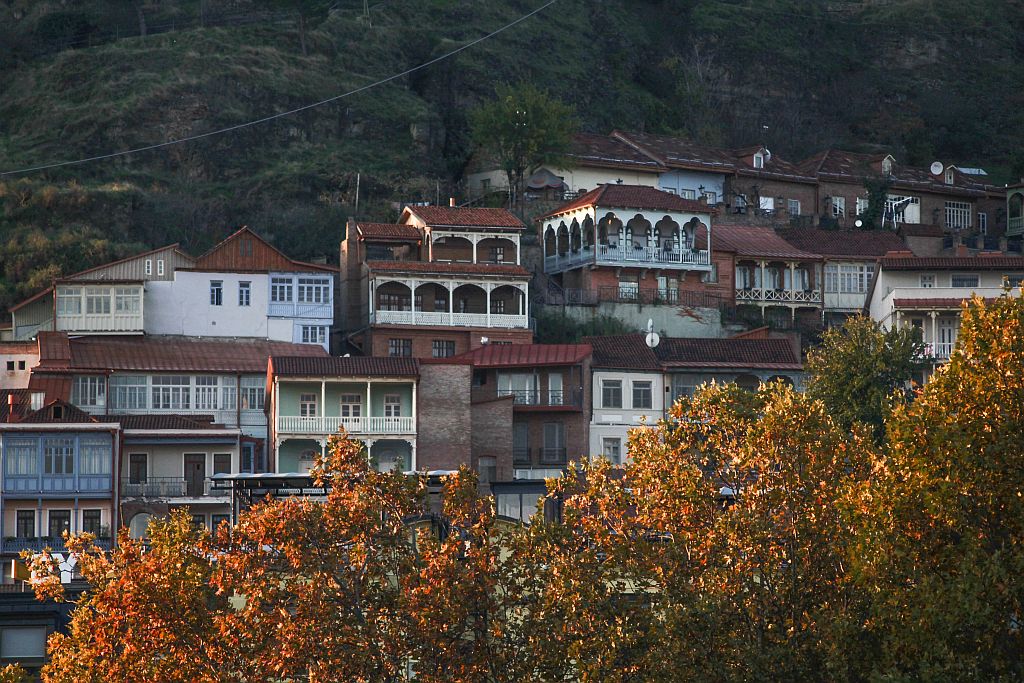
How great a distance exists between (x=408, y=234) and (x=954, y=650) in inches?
1833

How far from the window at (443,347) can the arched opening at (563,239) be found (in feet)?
35.2

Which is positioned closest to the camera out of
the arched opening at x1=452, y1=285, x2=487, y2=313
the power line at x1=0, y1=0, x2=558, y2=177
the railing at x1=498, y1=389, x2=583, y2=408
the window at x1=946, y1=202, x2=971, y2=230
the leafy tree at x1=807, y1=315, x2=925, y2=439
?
the leafy tree at x1=807, y1=315, x2=925, y2=439

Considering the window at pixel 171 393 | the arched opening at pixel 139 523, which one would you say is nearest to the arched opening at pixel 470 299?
the window at pixel 171 393

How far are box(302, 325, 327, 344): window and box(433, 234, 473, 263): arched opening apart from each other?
627 centimetres

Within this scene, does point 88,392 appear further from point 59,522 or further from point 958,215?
point 958,215

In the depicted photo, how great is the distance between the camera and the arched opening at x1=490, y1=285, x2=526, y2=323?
74250 millimetres

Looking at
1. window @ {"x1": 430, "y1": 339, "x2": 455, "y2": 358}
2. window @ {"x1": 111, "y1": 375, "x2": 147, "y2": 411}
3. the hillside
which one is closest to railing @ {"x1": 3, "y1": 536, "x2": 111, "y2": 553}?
window @ {"x1": 111, "y1": 375, "x2": 147, "y2": 411}

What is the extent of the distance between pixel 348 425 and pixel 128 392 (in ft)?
26.2

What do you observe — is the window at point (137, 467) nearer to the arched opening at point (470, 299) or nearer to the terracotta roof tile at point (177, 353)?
the terracotta roof tile at point (177, 353)

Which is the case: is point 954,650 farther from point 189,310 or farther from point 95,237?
point 95,237

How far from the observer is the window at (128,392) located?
66.2m

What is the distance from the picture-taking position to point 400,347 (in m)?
72.2

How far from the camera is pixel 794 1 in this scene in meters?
122

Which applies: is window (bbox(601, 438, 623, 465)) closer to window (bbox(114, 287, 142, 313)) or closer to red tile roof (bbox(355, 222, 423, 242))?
red tile roof (bbox(355, 222, 423, 242))
